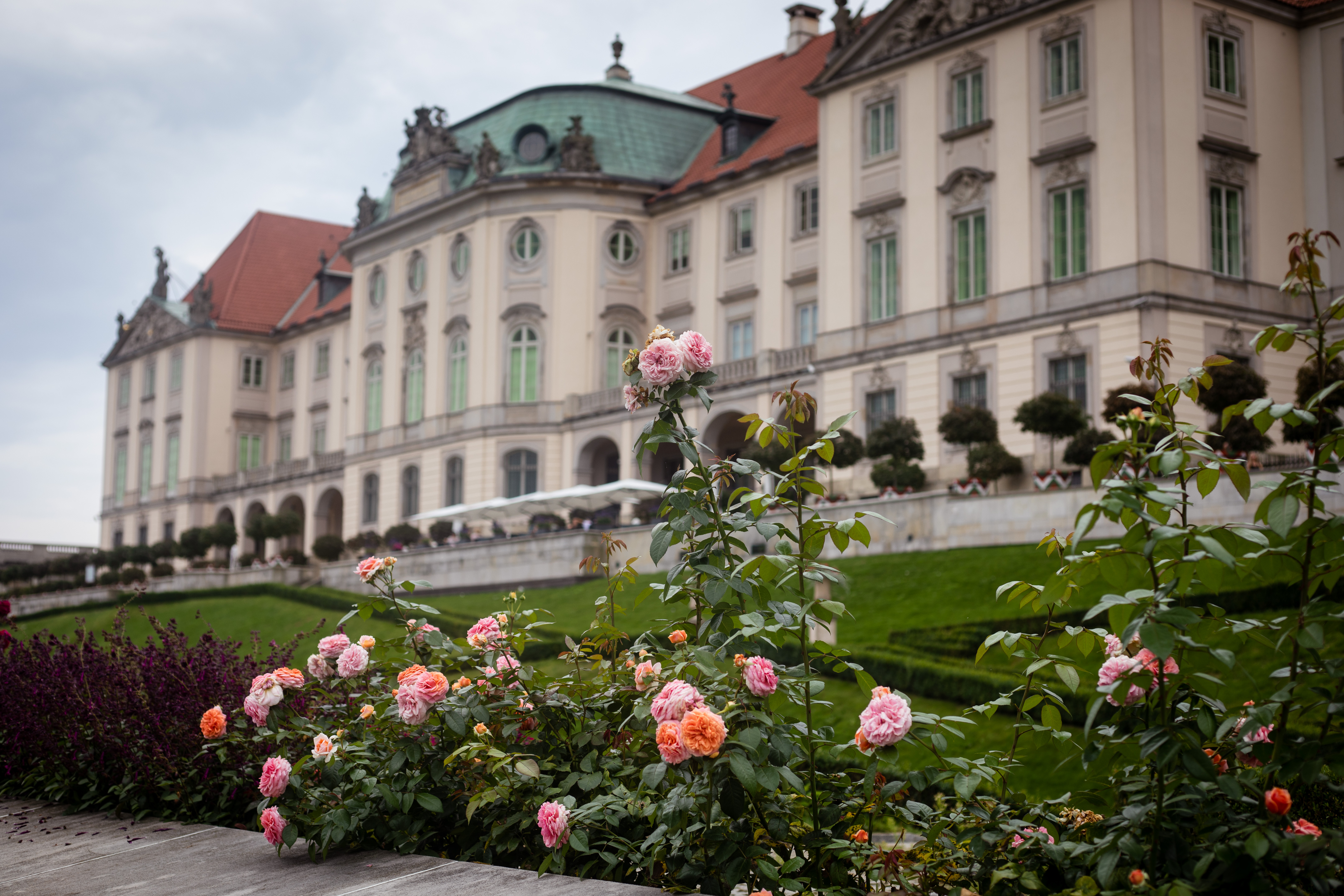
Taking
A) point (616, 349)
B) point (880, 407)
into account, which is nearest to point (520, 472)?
point (616, 349)

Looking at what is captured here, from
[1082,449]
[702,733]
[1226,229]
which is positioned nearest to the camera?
[702,733]

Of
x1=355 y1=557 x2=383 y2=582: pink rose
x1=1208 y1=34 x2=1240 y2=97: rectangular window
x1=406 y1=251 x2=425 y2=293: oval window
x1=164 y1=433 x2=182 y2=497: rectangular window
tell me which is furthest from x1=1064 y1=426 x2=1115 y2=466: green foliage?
x1=164 y1=433 x2=182 y2=497: rectangular window

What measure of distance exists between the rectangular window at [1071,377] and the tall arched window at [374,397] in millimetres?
29030

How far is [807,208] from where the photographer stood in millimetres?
41094

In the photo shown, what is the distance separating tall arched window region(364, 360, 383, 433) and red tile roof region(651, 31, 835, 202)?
45.6 ft

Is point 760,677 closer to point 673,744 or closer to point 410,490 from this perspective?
point 673,744

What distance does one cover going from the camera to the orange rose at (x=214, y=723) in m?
6.50

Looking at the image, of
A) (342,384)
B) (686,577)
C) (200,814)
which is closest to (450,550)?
(342,384)

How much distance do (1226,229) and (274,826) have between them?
29837 millimetres

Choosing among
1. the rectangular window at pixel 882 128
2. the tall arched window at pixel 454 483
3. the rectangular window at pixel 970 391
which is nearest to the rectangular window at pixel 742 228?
the rectangular window at pixel 882 128

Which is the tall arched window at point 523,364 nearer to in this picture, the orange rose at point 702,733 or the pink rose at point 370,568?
the pink rose at point 370,568

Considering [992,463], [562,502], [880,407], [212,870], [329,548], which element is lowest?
[212,870]

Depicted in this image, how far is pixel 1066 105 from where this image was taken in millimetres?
31656

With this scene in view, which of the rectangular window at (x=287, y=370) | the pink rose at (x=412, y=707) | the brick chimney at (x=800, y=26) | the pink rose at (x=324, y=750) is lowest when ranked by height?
the pink rose at (x=324, y=750)
